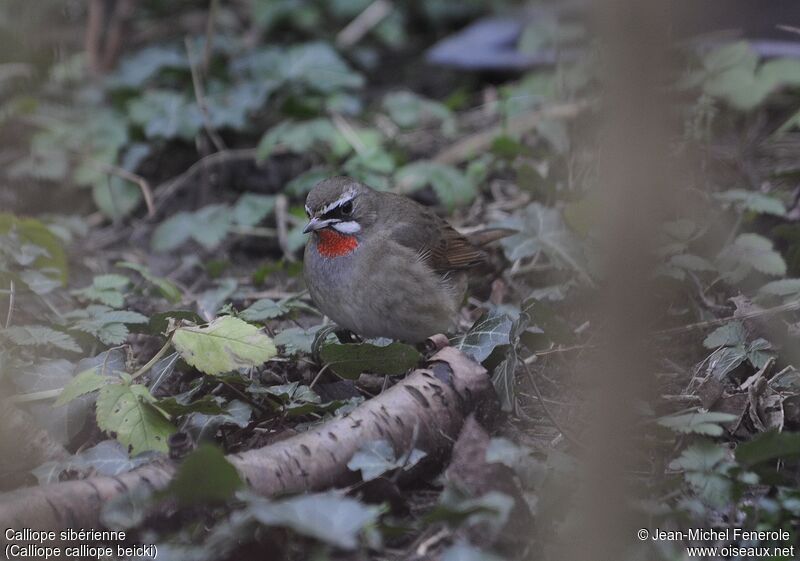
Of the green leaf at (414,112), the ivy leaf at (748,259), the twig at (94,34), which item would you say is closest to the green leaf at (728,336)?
the ivy leaf at (748,259)


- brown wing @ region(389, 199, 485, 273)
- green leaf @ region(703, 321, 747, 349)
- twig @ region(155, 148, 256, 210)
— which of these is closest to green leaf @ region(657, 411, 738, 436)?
green leaf @ region(703, 321, 747, 349)

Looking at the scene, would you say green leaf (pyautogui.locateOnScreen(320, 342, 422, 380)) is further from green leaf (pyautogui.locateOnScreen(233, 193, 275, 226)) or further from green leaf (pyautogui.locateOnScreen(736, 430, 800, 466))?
green leaf (pyautogui.locateOnScreen(233, 193, 275, 226))

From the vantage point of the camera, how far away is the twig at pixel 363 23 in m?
10.4

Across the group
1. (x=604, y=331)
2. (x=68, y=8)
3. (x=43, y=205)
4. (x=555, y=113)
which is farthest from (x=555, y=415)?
(x=68, y=8)

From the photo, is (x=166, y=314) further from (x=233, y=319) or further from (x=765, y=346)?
(x=765, y=346)

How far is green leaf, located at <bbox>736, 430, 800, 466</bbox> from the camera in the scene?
3.58 m

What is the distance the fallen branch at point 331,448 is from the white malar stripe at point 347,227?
1190mm

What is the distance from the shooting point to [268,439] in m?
4.17

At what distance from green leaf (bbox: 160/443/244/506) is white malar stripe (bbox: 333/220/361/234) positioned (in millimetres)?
2166

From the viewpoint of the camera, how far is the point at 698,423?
150 inches

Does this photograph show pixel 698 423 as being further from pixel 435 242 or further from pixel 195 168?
pixel 195 168

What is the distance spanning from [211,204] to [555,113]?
3002 millimetres

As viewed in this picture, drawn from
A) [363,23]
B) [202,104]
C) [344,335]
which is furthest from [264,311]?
[363,23]

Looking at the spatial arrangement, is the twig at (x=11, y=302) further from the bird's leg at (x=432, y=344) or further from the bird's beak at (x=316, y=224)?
the bird's leg at (x=432, y=344)
